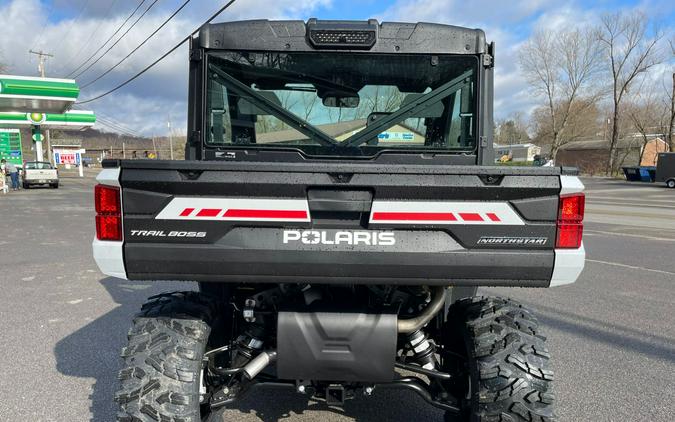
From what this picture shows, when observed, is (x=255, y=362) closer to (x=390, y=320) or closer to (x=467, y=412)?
(x=390, y=320)

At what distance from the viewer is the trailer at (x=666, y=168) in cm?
3509

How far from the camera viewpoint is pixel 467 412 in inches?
101

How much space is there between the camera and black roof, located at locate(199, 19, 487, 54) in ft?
9.59

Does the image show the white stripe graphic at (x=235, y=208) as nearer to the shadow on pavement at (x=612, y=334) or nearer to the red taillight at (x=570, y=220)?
the red taillight at (x=570, y=220)

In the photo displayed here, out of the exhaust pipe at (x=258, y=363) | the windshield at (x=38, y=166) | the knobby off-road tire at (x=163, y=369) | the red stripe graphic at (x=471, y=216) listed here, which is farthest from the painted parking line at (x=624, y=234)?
the windshield at (x=38, y=166)

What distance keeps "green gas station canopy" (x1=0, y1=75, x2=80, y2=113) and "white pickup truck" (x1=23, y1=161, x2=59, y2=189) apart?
3596 millimetres

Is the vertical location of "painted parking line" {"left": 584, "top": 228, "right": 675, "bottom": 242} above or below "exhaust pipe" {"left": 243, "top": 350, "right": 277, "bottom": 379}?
below

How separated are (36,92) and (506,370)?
28819 mm

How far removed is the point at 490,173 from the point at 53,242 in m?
10.7

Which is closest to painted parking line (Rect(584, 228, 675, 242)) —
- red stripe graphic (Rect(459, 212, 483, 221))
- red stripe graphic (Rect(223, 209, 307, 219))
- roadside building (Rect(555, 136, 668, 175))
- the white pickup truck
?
red stripe graphic (Rect(459, 212, 483, 221))

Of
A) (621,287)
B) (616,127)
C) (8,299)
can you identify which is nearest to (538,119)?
(616,127)

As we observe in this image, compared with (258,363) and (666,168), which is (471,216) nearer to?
(258,363)

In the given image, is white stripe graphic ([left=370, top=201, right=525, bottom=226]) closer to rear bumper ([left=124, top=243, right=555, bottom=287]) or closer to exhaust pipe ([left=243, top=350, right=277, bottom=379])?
rear bumper ([left=124, top=243, right=555, bottom=287])

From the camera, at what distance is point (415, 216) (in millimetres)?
2199
